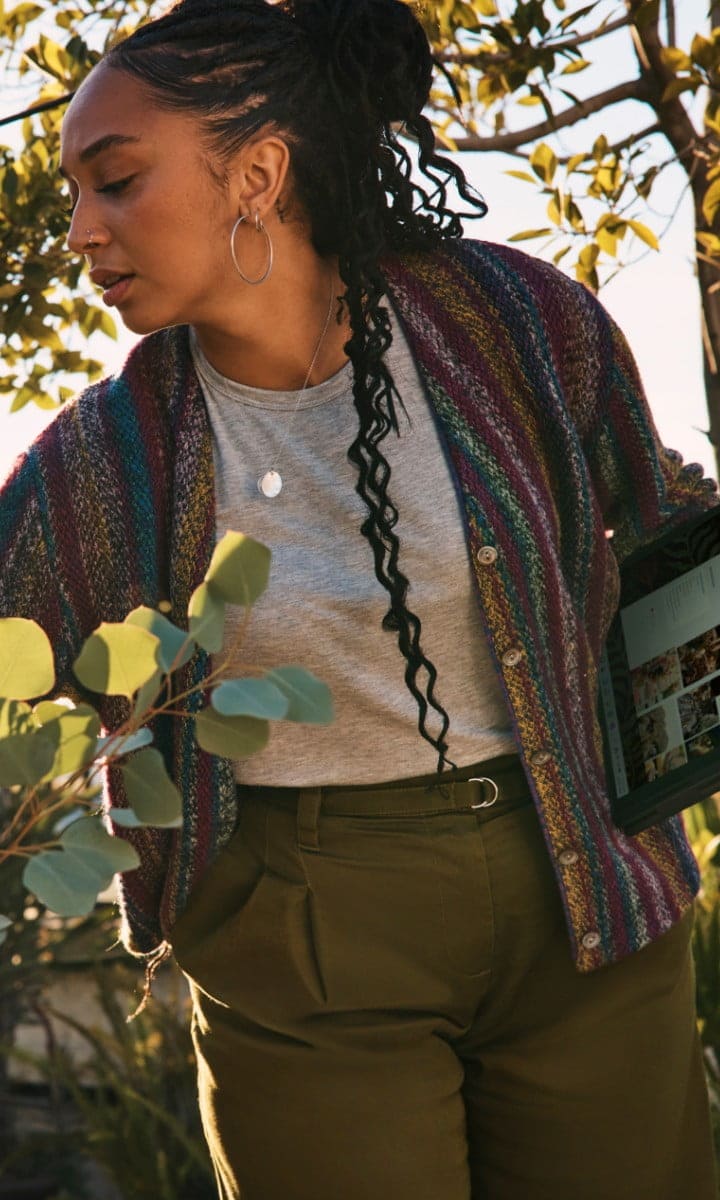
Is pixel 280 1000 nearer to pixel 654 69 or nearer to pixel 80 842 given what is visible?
pixel 80 842

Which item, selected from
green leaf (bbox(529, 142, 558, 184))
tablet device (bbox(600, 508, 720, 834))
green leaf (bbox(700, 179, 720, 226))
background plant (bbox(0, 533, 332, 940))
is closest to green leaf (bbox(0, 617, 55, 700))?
background plant (bbox(0, 533, 332, 940))

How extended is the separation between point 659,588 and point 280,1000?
641 millimetres

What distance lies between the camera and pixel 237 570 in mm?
700

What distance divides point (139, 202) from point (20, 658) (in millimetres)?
865

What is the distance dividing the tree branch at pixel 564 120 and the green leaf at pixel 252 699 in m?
1.87

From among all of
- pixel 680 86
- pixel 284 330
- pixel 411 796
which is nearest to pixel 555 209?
pixel 680 86

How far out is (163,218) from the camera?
1.51 metres

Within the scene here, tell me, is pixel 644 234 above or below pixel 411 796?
above

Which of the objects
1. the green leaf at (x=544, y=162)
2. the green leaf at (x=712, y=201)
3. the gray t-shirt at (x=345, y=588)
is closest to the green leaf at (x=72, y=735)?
the gray t-shirt at (x=345, y=588)

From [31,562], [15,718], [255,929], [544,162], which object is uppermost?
[544,162]

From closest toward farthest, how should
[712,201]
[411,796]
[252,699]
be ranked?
[252,699]
[411,796]
[712,201]

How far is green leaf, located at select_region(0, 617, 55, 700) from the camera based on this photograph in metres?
0.74

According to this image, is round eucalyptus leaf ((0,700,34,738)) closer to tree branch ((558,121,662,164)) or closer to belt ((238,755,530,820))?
belt ((238,755,530,820))

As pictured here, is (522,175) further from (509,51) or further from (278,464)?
(278,464)
